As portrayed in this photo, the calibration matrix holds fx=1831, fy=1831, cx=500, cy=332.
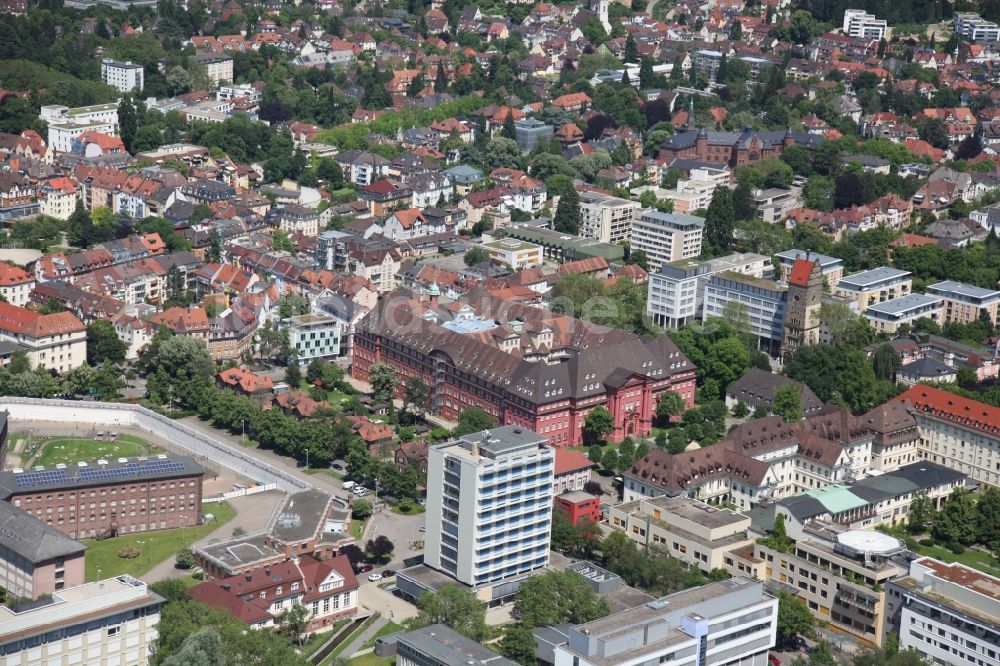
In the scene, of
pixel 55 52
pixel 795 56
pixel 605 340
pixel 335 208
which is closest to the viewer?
pixel 605 340

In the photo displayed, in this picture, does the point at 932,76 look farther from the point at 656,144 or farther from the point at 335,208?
the point at 335,208

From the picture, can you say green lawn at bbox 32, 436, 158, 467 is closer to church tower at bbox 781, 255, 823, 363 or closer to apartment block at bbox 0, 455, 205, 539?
apartment block at bbox 0, 455, 205, 539

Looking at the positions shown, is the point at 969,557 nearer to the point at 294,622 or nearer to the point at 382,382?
the point at 294,622

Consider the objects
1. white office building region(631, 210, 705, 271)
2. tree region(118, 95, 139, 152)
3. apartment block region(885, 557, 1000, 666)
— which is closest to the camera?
apartment block region(885, 557, 1000, 666)

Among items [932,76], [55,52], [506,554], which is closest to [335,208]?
[55,52]

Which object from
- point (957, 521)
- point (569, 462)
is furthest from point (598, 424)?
point (957, 521)

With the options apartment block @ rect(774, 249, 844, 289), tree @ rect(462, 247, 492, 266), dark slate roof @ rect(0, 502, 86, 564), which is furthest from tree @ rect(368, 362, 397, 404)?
apartment block @ rect(774, 249, 844, 289)
